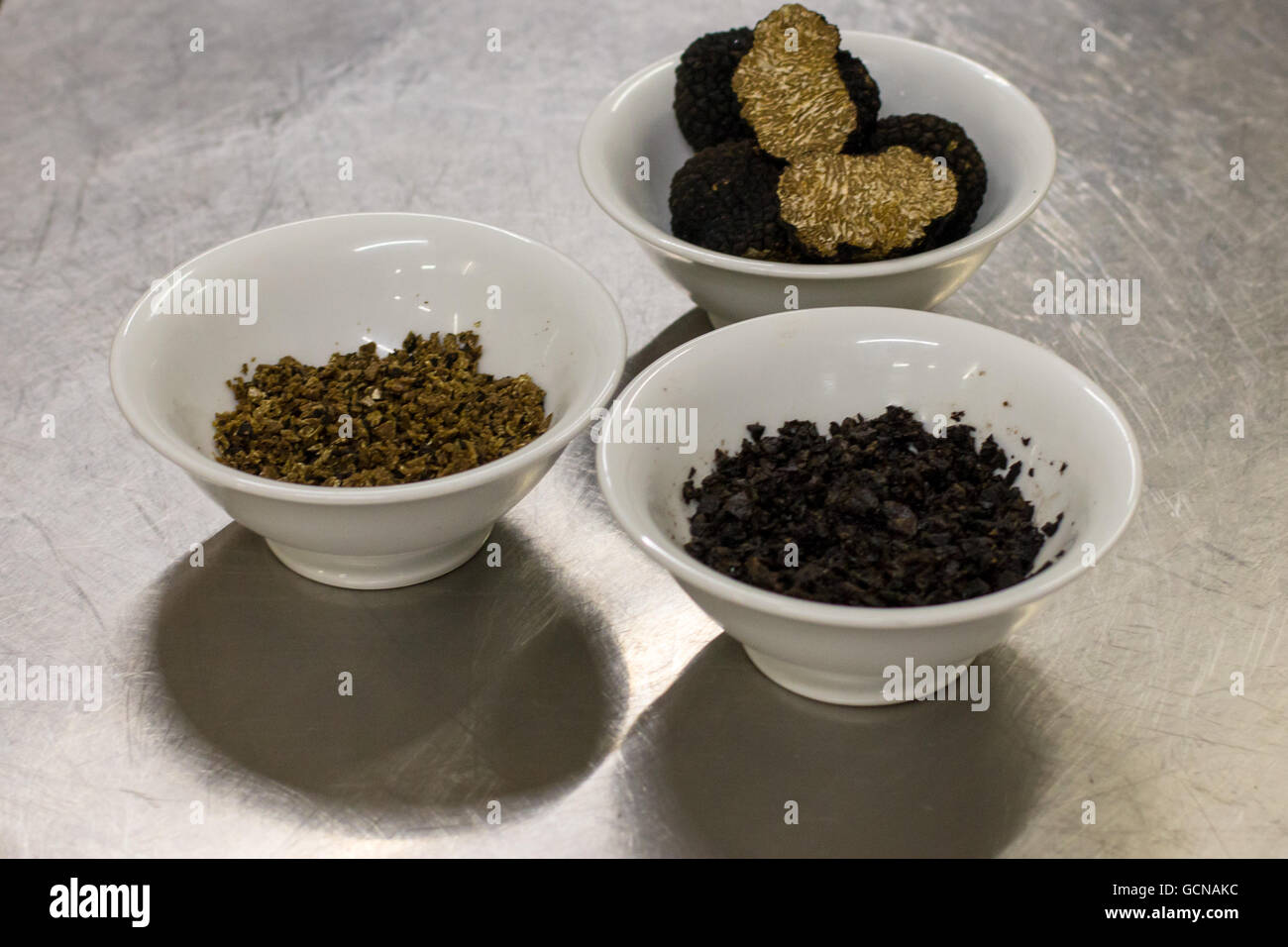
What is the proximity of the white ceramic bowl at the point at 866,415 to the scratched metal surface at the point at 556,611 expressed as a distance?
0.08 meters

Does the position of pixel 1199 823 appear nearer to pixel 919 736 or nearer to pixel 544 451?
pixel 919 736

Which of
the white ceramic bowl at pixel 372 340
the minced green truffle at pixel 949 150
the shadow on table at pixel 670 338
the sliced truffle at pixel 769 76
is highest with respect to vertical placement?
the sliced truffle at pixel 769 76

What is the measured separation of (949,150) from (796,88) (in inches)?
4.8

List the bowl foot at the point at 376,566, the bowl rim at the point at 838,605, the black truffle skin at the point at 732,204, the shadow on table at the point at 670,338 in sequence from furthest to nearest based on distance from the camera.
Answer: the shadow on table at the point at 670,338, the black truffle skin at the point at 732,204, the bowl foot at the point at 376,566, the bowl rim at the point at 838,605

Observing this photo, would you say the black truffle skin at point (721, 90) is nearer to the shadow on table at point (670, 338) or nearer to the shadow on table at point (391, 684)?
the shadow on table at point (670, 338)

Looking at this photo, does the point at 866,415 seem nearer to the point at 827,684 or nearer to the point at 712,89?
the point at 827,684

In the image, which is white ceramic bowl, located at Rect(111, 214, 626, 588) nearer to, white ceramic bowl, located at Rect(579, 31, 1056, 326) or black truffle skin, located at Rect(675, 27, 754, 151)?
white ceramic bowl, located at Rect(579, 31, 1056, 326)

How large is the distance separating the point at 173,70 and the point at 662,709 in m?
0.94

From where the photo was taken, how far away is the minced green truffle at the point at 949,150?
1000 mm

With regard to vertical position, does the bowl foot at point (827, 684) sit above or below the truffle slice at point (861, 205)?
below

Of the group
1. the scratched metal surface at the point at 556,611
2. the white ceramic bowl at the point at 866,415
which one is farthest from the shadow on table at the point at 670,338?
the white ceramic bowl at the point at 866,415

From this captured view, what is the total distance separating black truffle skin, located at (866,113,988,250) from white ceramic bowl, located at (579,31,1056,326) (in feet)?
0.05

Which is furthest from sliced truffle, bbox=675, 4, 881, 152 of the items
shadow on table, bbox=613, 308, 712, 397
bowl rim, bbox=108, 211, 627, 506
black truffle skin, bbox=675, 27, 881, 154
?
bowl rim, bbox=108, 211, 627, 506

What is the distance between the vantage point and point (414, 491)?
748 mm
